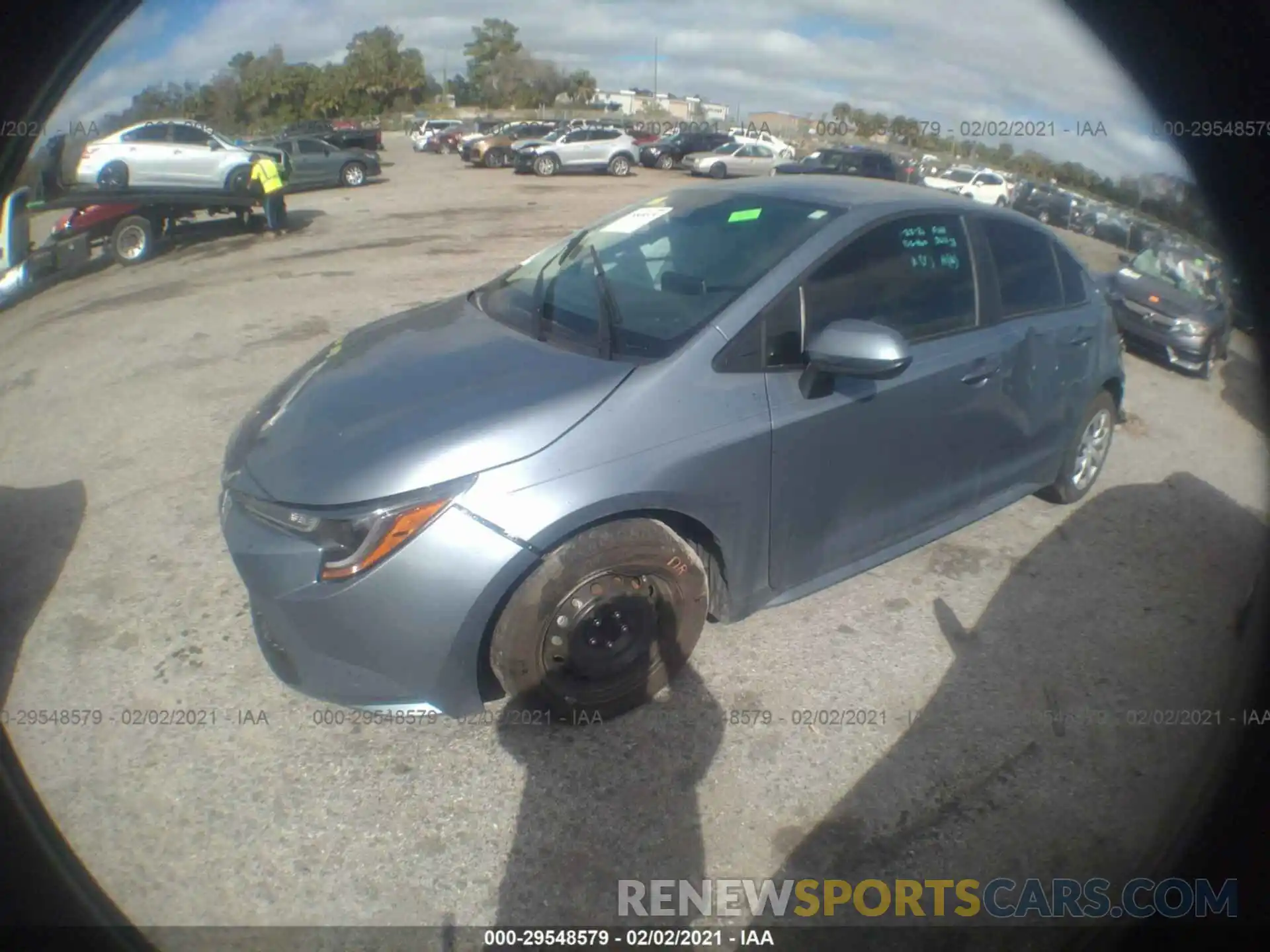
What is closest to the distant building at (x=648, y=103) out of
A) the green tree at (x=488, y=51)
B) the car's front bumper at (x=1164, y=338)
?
the green tree at (x=488, y=51)

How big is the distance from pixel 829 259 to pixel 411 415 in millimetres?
1651

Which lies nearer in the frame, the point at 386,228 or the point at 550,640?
the point at 550,640

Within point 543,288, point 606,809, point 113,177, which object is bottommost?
point 606,809

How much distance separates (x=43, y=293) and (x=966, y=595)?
37.5 feet

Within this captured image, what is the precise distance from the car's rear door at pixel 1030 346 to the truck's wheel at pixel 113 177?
12878 mm

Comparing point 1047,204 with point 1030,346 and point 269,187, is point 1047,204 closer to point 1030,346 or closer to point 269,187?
point 1030,346

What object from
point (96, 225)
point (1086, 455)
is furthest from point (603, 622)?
point (96, 225)

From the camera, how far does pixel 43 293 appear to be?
10438mm

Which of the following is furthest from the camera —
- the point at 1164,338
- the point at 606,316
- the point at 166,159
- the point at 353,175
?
the point at 353,175

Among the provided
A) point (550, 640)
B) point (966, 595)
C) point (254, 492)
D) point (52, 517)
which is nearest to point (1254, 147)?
point (966, 595)

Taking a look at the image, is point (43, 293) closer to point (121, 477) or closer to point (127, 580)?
point (121, 477)

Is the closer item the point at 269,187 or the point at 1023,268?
the point at 1023,268

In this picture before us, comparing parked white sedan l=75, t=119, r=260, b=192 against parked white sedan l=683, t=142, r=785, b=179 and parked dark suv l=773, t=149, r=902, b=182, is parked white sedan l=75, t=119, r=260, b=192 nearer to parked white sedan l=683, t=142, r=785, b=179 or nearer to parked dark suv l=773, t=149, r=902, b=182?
parked dark suv l=773, t=149, r=902, b=182

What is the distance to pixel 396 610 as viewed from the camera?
2.49 metres
